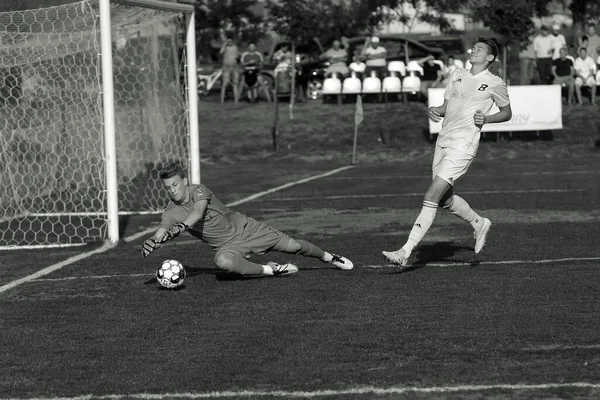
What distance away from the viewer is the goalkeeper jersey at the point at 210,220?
9.60 meters

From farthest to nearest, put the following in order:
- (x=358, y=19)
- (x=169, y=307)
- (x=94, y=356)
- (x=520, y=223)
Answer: (x=358, y=19) → (x=520, y=223) → (x=169, y=307) → (x=94, y=356)

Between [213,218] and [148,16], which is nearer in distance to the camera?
[213,218]

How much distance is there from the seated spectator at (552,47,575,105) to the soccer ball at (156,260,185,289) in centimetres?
2424

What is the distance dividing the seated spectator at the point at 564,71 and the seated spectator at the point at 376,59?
15.6ft

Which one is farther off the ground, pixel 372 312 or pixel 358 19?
pixel 358 19

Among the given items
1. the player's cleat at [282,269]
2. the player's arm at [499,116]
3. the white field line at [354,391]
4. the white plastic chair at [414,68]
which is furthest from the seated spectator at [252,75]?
the white field line at [354,391]

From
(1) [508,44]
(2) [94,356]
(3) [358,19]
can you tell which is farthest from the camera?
(3) [358,19]

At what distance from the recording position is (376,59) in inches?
1308

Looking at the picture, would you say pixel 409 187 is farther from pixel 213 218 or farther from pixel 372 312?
pixel 372 312

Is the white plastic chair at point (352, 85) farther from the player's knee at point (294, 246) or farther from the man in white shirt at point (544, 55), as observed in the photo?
the player's knee at point (294, 246)

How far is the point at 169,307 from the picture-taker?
8.86 m

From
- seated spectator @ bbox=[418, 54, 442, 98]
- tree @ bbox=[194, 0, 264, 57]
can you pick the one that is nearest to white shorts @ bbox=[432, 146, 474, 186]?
seated spectator @ bbox=[418, 54, 442, 98]

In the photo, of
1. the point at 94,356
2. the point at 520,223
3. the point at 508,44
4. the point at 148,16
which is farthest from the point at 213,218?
the point at 508,44

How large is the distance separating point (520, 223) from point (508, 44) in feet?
67.8
